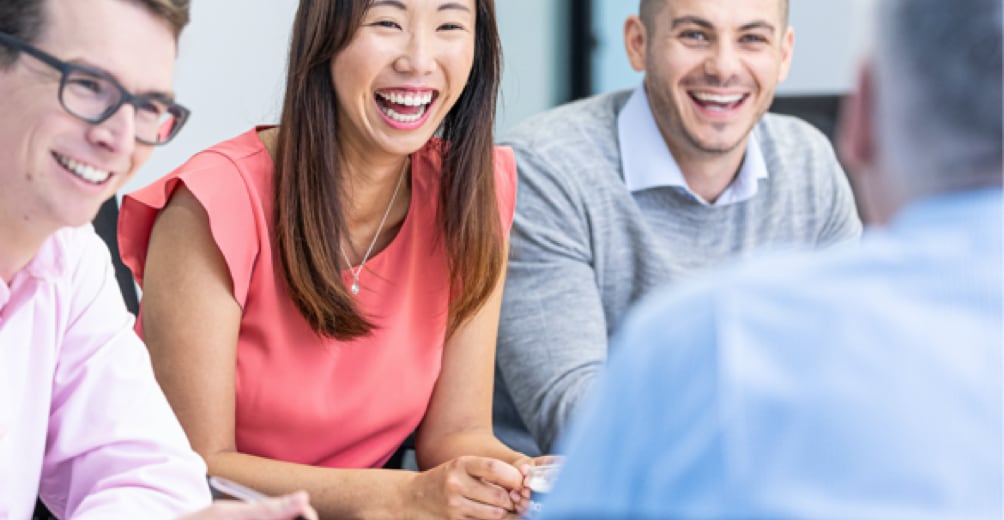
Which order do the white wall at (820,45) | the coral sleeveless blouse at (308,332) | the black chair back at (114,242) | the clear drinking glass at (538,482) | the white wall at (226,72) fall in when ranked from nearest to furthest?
the clear drinking glass at (538,482) → the coral sleeveless blouse at (308,332) → the black chair back at (114,242) → the white wall at (226,72) → the white wall at (820,45)

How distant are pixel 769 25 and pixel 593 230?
1.53 ft

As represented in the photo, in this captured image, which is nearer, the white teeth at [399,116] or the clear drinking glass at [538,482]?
the clear drinking glass at [538,482]

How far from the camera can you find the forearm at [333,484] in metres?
1.54

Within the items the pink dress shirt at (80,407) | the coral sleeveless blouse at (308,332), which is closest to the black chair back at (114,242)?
the coral sleeveless blouse at (308,332)

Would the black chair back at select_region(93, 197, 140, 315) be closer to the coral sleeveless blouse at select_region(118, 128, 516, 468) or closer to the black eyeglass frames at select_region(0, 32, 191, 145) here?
the coral sleeveless blouse at select_region(118, 128, 516, 468)

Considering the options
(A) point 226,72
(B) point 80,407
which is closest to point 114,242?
(B) point 80,407

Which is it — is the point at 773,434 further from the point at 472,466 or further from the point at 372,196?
the point at 372,196

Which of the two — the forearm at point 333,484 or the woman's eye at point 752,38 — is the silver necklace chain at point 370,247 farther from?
the woman's eye at point 752,38

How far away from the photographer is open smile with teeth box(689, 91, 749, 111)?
216cm

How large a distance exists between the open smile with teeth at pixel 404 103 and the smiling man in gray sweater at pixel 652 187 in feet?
1.09

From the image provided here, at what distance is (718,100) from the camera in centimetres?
217

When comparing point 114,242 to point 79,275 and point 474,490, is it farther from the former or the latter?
point 474,490

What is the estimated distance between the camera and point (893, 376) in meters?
0.59

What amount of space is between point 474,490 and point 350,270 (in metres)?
0.45
